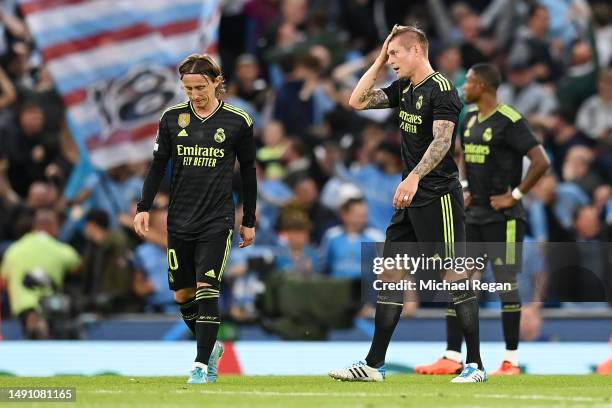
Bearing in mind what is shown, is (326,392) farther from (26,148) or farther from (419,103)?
(26,148)

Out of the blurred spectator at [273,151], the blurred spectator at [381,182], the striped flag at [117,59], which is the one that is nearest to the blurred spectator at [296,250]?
the blurred spectator at [381,182]

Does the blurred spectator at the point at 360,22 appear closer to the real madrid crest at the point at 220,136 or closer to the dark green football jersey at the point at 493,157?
the dark green football jersey at the point at 493,157

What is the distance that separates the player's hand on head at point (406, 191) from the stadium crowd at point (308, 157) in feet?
10.8

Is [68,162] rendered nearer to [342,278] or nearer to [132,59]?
[132,59]

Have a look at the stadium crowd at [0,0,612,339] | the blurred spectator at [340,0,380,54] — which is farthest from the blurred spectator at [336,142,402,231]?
the blurred spectator at [340,0,380,54]

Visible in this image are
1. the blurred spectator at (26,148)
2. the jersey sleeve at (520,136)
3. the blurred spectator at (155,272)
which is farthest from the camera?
the blurred spectator at (26,148)

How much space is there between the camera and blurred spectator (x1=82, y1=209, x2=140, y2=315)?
14297 mm

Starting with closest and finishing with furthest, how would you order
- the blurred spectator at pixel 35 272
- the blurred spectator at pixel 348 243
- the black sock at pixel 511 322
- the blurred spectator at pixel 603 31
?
the black sock at pixel 511 322
the blurred spectator at pixel 348 243
the blurred spectator at pixel 35 272
the blurred spectator at pixel 603 31

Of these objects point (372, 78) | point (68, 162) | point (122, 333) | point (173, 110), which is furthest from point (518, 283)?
point (68, 162)

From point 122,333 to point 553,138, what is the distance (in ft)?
18.3

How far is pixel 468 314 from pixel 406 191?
1.00 meters

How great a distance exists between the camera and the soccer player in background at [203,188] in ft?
30.0

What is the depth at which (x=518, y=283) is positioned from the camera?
36.0 feet

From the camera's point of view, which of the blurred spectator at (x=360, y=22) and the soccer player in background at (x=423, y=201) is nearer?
the soccer player in background at (x=423, y=201)
